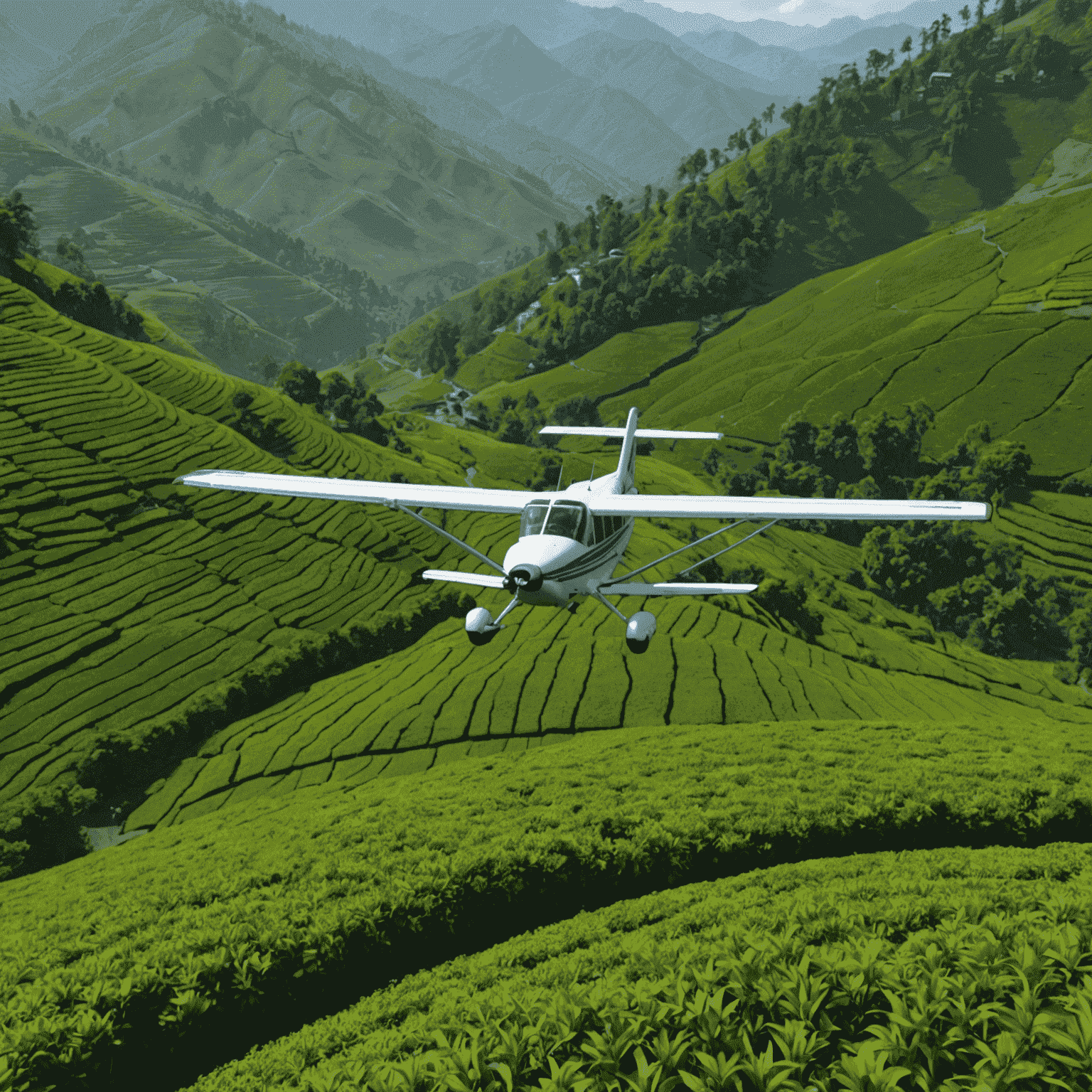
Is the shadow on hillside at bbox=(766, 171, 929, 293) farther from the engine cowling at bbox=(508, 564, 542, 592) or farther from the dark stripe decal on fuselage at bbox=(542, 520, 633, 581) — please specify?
the engine cowling at bbox=(508, 564, 542, 592)

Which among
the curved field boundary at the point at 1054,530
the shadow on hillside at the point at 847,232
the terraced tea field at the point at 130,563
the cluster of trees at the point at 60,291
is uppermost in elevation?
the shadow on hillside at the point at 847,232

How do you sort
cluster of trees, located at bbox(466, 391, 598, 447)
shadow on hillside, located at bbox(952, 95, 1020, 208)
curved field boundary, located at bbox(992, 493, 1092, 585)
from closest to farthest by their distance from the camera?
curved field boundary, located at bbox(992, 493, 1092, 585)
cluster of trees, located at bbox(466, 391, 598, 447)
shadow on hillside, located at bbox(952, 95, 1020, 208)

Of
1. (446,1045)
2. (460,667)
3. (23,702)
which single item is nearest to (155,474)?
(23,702)

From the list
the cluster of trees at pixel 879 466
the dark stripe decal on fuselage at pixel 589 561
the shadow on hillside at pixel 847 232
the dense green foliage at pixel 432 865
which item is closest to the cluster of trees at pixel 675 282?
the shadow on hillside at pixel 847 232

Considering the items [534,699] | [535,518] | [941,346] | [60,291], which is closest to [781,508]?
[535,518]

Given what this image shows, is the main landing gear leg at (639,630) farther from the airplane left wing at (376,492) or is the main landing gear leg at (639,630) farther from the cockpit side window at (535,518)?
the airplane left wing at (376,492)

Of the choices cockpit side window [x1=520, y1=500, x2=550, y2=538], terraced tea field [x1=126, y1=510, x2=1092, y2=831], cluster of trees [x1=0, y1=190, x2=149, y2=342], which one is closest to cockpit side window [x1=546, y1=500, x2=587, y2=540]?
cockpit side window [x1=520, y1=500, x2=550, y2=538]
